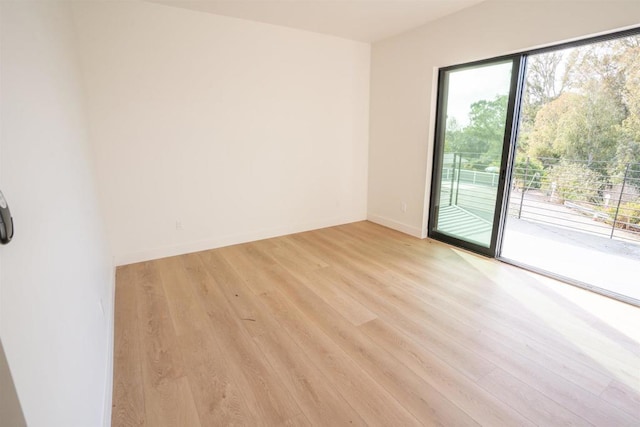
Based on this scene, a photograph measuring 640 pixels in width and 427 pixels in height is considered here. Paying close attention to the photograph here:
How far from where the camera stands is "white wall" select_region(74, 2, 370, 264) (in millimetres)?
2939

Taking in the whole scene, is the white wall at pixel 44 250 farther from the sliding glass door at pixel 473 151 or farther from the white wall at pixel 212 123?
the sliding glass door at pixel 473 151

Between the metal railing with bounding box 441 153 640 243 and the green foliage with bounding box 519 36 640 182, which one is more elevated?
the green foliage with bounding box 519 36 640 182

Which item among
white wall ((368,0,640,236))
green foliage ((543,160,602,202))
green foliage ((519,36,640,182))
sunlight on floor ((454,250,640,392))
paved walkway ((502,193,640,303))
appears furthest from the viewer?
green foliage ((543,160,602,202))

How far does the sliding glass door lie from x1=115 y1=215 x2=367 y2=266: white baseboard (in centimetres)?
158

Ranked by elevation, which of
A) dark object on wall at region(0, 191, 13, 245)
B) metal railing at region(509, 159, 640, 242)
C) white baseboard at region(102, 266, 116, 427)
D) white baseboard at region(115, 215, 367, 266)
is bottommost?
white baseboard at region(102, 266, 116, 427)

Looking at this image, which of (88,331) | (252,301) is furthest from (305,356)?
(88,331)

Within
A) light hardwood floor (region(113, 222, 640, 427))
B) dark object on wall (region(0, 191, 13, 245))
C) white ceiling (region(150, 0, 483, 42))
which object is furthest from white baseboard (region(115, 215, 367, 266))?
dark object on wall (region(0, 191, 13, 245))

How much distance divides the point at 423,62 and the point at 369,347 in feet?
10.9

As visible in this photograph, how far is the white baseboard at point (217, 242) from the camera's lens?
330 cm

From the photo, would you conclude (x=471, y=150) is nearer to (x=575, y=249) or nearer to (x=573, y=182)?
(x=573, y=182)

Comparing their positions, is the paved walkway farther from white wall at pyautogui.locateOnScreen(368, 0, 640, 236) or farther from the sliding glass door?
white wall at pyautogui.locateOnScreen(368, 0, 640, 236)

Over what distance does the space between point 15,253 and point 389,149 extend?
162 inches

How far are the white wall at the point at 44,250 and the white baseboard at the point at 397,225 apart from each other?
3.49 m

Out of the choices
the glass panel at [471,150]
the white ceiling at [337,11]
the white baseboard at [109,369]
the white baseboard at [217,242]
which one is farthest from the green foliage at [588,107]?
the white baseboard at [109,369]
